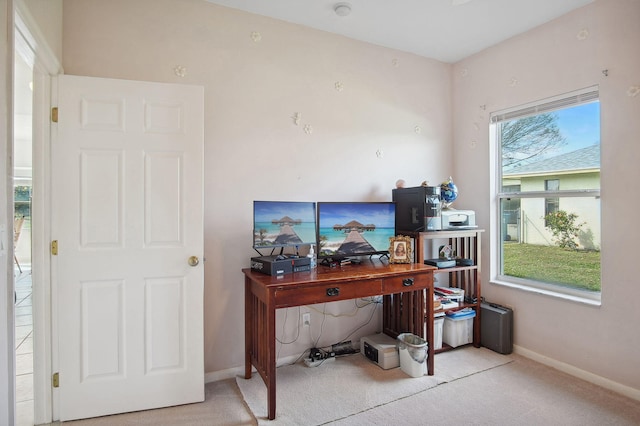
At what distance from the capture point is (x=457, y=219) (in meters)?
2.98

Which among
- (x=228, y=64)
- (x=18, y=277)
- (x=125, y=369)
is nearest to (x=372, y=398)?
(x=125, y=369)

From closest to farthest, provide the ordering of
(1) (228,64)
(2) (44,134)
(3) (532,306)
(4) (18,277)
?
(2) (44,134)
(1) (228,64)
(3) (532,306)
(4) (18,277)

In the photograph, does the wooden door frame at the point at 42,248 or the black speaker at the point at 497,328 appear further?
the black speaker at the point at 497,328

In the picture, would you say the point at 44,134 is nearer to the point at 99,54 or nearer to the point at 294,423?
the point at 99,54

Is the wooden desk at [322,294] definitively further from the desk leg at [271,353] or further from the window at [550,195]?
the window at [550,195]

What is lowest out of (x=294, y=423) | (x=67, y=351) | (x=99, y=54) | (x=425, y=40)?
(x=294, y=423)

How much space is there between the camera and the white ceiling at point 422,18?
2451mm

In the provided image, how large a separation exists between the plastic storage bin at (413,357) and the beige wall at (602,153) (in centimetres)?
97

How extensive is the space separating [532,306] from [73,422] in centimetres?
320

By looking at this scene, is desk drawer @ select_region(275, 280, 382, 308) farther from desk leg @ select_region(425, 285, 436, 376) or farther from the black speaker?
the black speaker

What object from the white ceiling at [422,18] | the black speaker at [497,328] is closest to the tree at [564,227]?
the black speaker at [497,328]

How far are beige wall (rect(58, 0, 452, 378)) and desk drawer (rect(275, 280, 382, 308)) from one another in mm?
598

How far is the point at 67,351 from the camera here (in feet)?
6.51

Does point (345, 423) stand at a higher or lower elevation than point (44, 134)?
lower
